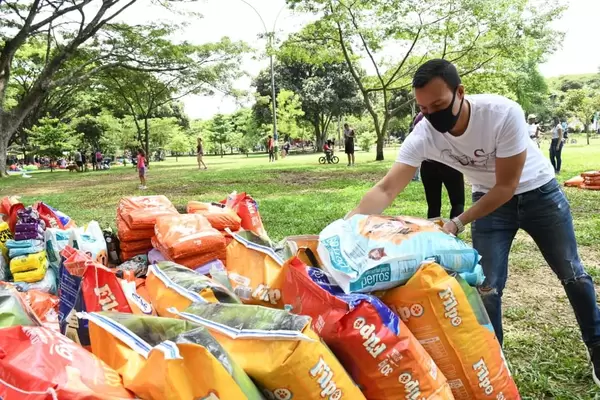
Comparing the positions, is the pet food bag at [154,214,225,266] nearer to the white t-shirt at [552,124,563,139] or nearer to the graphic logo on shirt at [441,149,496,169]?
the graphic logo on shirt at [441,149,496,169]

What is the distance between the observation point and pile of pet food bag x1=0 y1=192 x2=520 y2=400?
3.76 ft

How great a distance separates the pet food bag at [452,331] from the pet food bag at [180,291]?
0.63 m

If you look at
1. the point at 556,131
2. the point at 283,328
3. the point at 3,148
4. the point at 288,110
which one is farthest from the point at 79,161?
the point at 283,328

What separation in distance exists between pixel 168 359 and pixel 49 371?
271mm

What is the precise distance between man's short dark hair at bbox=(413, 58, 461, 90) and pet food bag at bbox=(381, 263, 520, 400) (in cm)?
71

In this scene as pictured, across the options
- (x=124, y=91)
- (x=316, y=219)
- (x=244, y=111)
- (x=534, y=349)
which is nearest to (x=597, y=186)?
(x=316, y=219)

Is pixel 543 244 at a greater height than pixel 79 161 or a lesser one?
lesser

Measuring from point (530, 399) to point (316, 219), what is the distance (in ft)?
13.9

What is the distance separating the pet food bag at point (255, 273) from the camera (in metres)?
1.93

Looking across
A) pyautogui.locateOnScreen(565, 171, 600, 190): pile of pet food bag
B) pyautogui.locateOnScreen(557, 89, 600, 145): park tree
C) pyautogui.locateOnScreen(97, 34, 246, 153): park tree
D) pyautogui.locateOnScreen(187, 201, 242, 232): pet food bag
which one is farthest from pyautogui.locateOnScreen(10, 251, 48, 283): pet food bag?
pyautogui.locateOnScreen(557, 89, 600, 145): park tree

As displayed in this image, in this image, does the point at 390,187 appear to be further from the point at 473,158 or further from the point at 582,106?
the point at 582,106

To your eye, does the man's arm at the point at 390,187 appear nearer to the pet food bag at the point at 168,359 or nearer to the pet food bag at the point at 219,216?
the pet food bag at the point at 168,359

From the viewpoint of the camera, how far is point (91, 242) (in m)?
3.31

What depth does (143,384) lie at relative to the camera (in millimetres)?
1157
